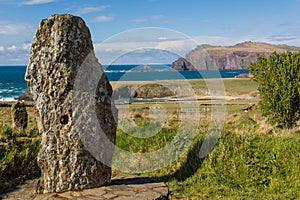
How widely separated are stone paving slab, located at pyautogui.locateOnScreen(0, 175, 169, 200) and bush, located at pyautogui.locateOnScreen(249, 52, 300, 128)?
25.7 ft

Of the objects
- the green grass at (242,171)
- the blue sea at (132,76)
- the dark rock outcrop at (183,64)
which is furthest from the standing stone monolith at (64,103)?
the dark rock outcrop at (183,64)

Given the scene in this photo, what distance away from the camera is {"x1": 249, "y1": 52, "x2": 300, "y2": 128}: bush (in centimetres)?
1457

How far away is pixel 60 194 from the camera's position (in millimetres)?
7383

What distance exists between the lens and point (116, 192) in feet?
24.5

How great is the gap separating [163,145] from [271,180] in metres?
2.93

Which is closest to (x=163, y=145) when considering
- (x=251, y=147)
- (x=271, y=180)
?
(x=251, y=147)

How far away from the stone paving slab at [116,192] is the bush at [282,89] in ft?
25.7

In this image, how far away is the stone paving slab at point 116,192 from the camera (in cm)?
720

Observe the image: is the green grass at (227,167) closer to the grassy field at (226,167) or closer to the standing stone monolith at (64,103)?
the grassy field at (226,167)

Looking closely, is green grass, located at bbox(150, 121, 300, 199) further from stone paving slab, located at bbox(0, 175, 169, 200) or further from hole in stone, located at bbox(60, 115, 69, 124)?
hole in stone, located at bbox(60, 115, 69, 124)

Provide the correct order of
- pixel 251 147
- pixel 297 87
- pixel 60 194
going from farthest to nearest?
1. pixel 297 87
2. pixel 251 147
3. pixel 60 194

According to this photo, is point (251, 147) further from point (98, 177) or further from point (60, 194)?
point (60, 194)

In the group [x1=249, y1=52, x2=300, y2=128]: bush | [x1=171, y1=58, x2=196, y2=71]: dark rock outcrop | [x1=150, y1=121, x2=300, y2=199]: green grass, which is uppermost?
[x1=171, y1=58, x2=196, y2=71]: dark rock outcrop

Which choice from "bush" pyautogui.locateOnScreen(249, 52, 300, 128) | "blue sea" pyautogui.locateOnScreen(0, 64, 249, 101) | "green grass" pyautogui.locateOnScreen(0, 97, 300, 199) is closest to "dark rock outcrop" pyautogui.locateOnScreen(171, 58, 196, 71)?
"blue sea" pyautogui.locateOnScreen(0, 64, 249, 101)
